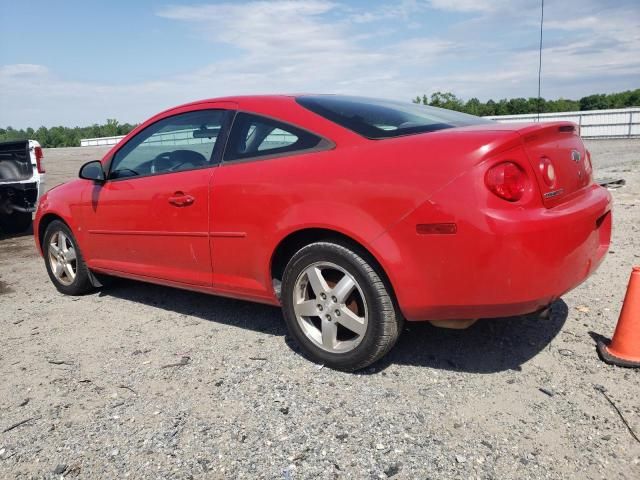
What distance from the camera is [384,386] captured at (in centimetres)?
303

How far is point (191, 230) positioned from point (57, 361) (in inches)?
47.0

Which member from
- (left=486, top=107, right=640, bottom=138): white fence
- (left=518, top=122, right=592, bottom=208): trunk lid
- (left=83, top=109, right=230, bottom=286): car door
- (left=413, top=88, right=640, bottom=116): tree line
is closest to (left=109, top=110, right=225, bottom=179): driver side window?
(left=83, top=109, right=230, bottom=286): car door

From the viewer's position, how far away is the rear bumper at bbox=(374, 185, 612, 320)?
8.43 ft

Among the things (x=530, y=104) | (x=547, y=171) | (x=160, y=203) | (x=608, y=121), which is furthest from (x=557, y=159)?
(x=530, y=104)

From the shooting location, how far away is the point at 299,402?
2.90m

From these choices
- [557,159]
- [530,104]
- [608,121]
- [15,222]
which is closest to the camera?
[557,159]

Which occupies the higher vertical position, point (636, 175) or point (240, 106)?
point (240, 106)

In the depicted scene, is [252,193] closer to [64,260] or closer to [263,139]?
[263,139]

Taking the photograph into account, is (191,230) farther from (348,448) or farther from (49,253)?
(49,253)

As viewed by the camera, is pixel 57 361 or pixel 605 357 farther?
pixel 57 361

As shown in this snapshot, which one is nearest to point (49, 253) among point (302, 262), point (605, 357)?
point (302, 262)

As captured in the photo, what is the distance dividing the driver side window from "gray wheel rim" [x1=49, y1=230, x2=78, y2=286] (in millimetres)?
980

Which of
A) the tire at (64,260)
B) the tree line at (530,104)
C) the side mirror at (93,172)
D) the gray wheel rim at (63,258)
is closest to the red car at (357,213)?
the side mirror at (93,172)

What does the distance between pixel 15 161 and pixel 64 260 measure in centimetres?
410
